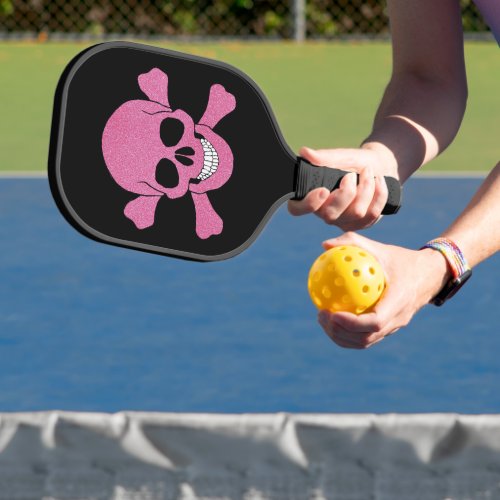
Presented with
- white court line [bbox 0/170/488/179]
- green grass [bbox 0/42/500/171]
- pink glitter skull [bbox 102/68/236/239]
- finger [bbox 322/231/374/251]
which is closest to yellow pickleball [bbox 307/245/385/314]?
finger [bbox 322/231/374/251]

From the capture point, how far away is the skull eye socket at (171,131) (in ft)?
7.52

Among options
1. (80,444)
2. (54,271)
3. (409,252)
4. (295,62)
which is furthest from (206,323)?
(295,62)

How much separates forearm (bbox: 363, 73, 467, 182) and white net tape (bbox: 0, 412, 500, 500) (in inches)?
18.4

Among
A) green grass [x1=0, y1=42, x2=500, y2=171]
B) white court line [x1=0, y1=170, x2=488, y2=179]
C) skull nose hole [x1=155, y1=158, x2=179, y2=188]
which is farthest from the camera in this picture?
green grass [x1=0, y1=42, x2=500, y2=171]

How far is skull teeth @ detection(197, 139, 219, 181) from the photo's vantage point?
A: 2.32m

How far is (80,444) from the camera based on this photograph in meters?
2.37

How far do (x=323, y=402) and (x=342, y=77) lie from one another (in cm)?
681

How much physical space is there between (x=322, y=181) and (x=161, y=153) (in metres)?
0.27

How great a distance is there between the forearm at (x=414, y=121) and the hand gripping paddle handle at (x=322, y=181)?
0.27ft

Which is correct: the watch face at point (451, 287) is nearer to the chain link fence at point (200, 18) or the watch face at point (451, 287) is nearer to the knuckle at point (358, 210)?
Answer: the knuckle at point (358, 210)

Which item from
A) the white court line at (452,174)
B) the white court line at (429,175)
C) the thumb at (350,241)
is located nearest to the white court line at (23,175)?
the white court line at (429,175)

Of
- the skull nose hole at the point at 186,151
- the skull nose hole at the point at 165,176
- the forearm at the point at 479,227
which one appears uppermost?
the forearm at the point at 479,227

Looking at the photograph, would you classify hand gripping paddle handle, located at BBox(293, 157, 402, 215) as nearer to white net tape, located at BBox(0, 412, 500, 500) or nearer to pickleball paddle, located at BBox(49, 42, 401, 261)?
pickleball paddle, located at BBox(49, 42, 401, 261)

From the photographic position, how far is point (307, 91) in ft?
32.6
